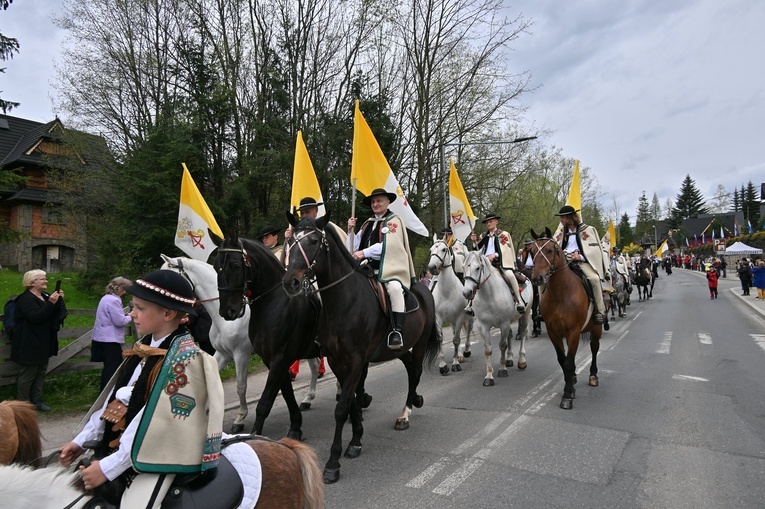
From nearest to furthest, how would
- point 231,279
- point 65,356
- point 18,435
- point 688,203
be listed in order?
point 18,435 → point 231,279 → point 65,356 → point 688,203

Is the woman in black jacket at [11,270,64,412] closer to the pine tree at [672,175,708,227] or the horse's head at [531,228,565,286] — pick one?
the horse's head at [531,228,565,286]

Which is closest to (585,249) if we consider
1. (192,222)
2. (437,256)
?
(437,256)

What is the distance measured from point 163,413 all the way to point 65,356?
6.56 meters

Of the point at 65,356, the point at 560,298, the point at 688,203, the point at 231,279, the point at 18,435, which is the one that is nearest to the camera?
the point at 18,435

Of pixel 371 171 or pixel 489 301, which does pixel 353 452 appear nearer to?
pixel 371 171

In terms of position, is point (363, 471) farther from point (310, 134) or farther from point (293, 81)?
A: point (293, 81)

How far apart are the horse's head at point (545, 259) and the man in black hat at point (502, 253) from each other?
1.86m

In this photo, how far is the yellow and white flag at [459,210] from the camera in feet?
39.3

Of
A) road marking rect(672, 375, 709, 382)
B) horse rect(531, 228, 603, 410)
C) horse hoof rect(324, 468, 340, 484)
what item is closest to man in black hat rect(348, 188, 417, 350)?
horse hoof rect(324, 468, 340, 484)

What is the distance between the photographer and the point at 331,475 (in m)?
4.37

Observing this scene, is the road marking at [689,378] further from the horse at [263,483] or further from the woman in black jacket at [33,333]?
the woman in black jacket at [33,333]

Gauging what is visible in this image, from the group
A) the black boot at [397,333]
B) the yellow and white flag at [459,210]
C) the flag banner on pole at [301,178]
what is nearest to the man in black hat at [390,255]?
the black boot at [397,333]

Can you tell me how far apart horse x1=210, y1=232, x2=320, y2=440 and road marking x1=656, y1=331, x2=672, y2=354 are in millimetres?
9307

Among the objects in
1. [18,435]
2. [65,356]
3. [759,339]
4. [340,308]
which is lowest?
[759,339]
